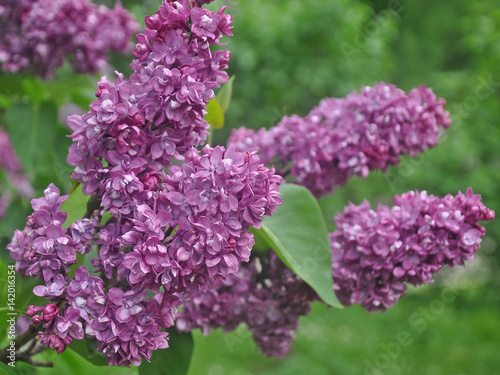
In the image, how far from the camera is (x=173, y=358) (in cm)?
84

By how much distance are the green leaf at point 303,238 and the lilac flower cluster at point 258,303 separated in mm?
81

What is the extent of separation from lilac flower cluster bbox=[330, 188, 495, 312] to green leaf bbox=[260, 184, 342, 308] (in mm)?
46

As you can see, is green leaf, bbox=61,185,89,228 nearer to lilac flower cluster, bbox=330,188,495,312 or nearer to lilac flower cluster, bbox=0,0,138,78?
lilac flower cluster, bbox=330,188,495,312

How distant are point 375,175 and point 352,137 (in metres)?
2.96

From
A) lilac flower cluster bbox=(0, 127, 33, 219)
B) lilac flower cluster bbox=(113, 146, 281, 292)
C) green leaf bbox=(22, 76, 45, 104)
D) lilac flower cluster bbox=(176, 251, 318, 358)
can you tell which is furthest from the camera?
lilac flower cluster bbox=(0, 127, 33, 219)

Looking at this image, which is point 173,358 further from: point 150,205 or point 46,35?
point 46,35

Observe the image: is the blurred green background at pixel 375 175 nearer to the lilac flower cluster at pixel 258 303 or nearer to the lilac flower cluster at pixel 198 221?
the lilac flower cluster at pixel 258 303

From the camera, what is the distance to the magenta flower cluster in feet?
1.99

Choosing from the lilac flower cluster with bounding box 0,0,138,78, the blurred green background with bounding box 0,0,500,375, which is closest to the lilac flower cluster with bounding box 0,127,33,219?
the lilac flower cluster with bounding box 0,0,138,78

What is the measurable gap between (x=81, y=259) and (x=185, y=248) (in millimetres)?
204

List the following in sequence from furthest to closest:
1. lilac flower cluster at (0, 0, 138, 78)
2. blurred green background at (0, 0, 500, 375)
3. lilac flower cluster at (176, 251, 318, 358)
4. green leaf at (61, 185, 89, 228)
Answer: blurred green background at (0, 0, 500, 375), lilac flower cluster at (0, 0, 138, 78), lilac flower cluster at (176, 251, 318, 358), green leaf at (61, 185, 89, 228)

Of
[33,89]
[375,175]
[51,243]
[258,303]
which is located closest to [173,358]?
[258,303]

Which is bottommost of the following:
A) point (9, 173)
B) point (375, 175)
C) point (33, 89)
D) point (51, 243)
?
point (375, 175)

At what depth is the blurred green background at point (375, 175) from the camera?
4.06 m
